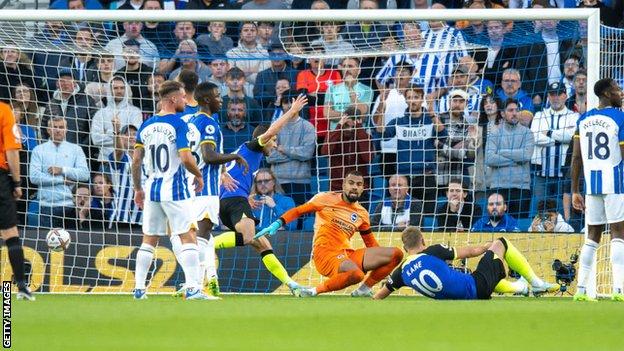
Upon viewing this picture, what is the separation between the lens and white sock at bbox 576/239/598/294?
45.2 ft

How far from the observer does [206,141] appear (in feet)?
45.3

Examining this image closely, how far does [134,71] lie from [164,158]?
4331 millimetres

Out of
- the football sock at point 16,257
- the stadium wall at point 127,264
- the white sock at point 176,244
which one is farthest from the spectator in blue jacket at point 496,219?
the football sock at point 16,257

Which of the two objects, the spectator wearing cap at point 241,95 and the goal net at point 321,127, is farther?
the spectator wearing cap at point 241,95

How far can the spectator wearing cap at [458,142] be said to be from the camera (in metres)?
16.9

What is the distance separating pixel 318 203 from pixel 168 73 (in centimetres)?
388

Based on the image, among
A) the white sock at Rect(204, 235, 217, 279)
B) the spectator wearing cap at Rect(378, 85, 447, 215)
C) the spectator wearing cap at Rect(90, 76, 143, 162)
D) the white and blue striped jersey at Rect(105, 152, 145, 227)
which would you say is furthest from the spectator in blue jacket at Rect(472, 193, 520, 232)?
the spectator wearing cap at Rect(90, 76, 143, 162)

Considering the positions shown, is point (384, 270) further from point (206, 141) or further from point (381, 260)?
point (206, 141)

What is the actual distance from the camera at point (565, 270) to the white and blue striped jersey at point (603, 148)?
1.63 metres

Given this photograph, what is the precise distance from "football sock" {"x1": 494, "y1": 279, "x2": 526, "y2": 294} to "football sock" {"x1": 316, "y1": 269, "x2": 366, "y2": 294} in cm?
144

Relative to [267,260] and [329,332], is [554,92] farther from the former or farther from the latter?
[329,332]

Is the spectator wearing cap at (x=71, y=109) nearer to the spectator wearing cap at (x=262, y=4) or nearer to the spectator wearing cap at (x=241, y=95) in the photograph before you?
the spectator wearing cap at (x=241, y=95)

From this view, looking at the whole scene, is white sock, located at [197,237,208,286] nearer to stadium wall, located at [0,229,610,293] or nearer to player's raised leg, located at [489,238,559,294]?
stadium wall, located at [0,229,610,293]

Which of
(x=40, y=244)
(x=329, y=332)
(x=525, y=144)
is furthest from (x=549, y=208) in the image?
(x=329, y=332)
